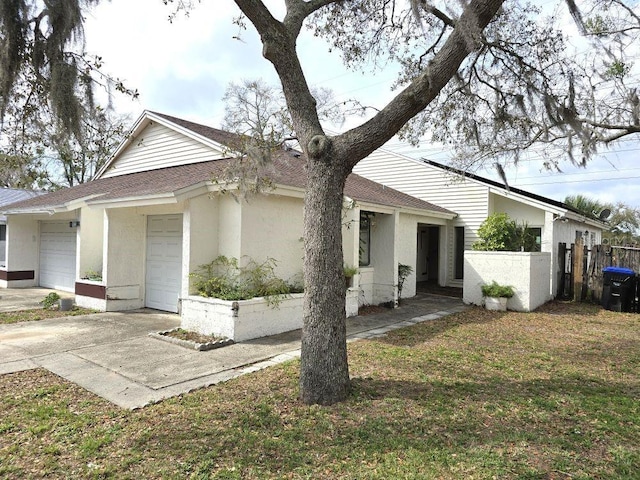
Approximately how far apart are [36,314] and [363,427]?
9117mm

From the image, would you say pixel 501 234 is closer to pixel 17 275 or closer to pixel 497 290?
pixel 497 290

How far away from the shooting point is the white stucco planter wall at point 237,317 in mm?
7414

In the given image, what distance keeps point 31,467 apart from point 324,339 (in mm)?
2761

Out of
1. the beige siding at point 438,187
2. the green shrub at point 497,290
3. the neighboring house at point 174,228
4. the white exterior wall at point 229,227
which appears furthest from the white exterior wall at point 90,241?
the green shrub at point 497,290

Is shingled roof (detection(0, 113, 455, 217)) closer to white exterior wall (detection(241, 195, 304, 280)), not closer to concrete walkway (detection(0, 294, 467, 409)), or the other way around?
white exterior wall (detection(241, 195, 304, 280))

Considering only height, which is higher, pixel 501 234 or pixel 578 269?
pixel 501 234

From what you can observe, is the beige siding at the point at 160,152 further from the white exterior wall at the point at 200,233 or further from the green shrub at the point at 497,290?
the green shrub at the point at 497,290

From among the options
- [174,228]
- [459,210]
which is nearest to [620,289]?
[459,210]

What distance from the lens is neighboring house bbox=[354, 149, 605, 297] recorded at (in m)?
13.3

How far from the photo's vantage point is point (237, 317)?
7.41m

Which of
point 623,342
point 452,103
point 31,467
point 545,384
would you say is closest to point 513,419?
point 545,384

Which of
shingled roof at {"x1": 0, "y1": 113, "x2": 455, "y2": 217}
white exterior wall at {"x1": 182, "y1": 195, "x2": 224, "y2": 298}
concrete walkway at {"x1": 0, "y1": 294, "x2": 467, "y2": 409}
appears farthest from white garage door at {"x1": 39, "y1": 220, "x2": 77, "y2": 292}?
white exterior wall at {"x1": 182, "y1": 195, "x2": 224, "y2": 298}

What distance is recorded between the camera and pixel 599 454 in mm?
3604

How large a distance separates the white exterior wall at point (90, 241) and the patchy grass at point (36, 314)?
3.90ft
